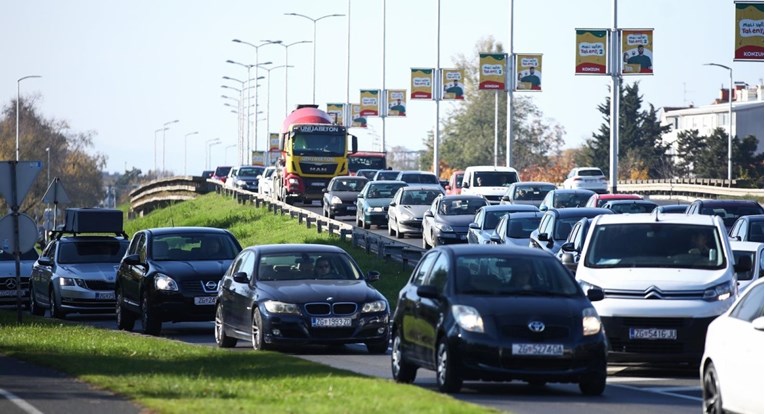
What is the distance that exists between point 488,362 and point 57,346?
8.25m

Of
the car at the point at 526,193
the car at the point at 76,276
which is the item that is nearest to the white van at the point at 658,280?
the car at the point at 76,276

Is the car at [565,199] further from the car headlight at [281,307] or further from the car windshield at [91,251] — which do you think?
the car headlight at [281,307]

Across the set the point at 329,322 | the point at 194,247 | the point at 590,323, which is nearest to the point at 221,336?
the point at 329,322

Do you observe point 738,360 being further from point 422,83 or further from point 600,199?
point 422,83

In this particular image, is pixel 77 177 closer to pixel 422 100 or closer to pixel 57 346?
pixel 422 100

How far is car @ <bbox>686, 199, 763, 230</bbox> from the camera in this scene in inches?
1420

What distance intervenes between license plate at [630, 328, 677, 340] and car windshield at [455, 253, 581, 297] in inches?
78.9

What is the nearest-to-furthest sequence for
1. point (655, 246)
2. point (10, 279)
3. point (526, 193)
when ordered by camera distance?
point (655, 246), point (10, 279), point (526, 193)

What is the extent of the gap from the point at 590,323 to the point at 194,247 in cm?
1275

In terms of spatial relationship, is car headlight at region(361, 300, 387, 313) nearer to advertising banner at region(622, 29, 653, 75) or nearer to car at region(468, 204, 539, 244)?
car at region(468, 204, 539, 244)

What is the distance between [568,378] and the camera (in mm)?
16312

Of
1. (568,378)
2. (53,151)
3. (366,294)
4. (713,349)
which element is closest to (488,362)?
(568,378)

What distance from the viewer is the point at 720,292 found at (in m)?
19.2

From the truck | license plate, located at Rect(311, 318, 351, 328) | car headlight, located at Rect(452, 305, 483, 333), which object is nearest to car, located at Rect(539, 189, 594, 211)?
the truck
